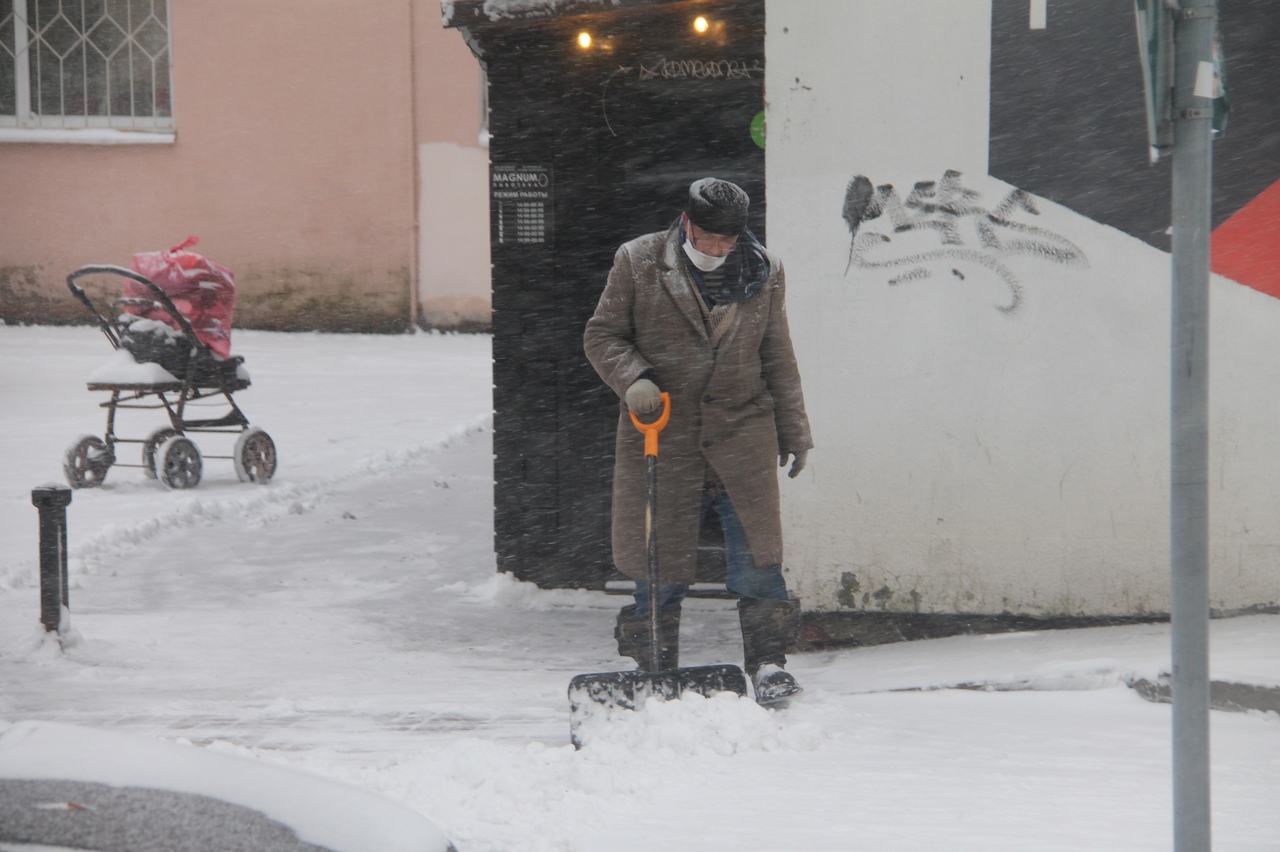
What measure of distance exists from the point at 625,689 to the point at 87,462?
6353 millimetres

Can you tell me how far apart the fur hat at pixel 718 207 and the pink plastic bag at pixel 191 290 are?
607cm

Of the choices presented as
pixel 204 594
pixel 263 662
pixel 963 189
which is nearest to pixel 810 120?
pixel 963 189

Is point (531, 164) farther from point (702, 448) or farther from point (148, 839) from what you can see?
point (148, 839)

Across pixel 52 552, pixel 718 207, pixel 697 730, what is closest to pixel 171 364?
pixel 52 552

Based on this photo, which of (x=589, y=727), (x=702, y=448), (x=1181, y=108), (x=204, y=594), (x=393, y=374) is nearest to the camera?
(x=1181, y=108)

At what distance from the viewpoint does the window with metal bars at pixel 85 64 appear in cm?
1814

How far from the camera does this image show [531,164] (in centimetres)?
678

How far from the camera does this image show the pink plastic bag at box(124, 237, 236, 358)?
382 inches

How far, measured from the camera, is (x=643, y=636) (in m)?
4.89

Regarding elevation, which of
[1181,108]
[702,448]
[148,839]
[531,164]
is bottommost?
[148,839]

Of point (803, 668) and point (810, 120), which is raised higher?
point (810, 120)

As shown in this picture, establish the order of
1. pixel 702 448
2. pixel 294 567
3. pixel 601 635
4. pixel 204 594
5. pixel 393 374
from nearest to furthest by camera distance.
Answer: pixel 702 448, pixel 601 635, pixel 204 594, pixel 294 567, pixel 393 374

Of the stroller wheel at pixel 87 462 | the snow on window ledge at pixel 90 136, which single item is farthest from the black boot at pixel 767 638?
the snow on window ledge at pixel 90 136

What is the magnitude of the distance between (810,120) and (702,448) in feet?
6.18
